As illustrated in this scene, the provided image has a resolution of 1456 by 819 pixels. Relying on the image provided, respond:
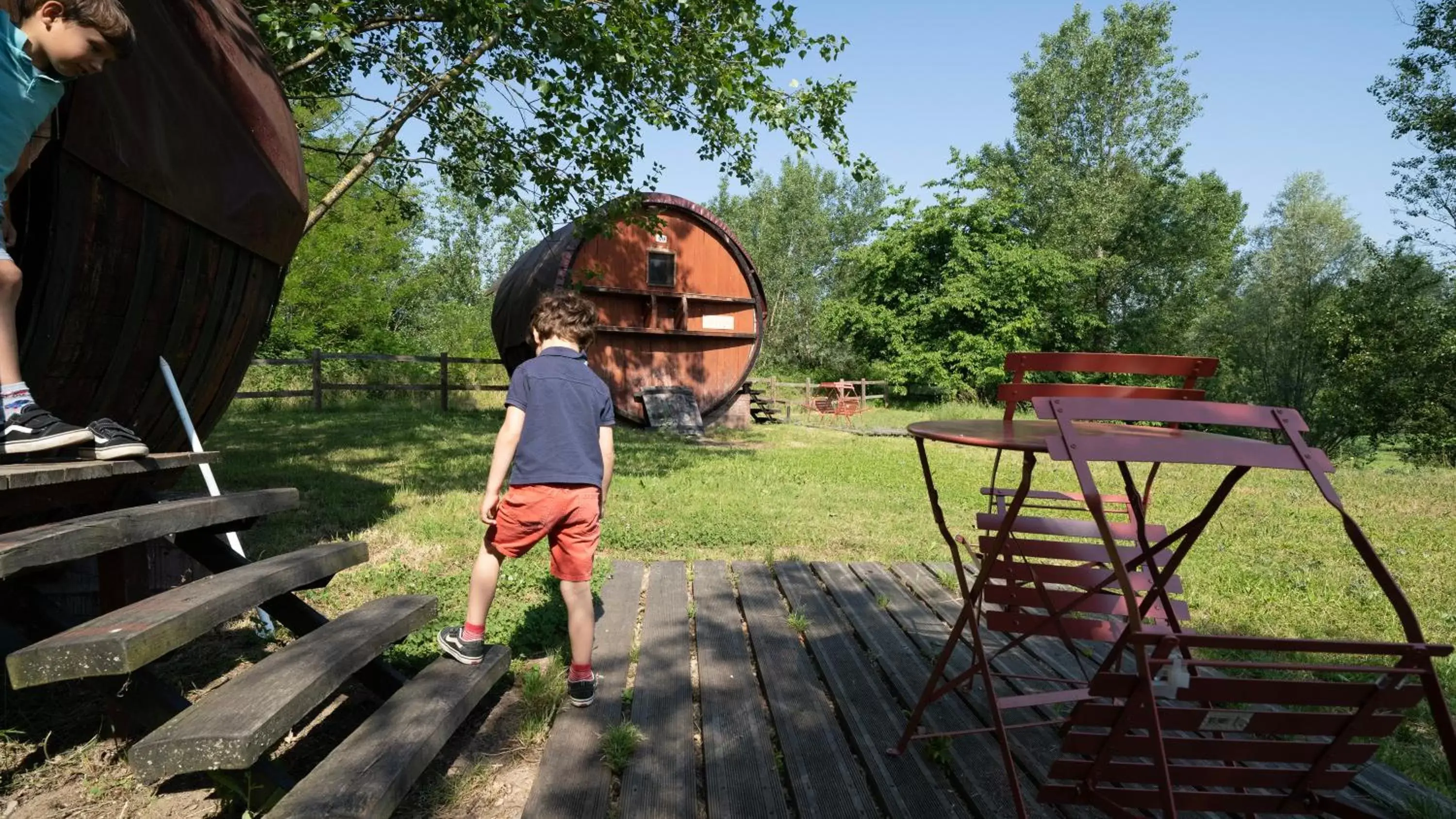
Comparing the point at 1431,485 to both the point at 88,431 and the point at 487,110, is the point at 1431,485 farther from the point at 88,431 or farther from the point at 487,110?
the point at 88,431

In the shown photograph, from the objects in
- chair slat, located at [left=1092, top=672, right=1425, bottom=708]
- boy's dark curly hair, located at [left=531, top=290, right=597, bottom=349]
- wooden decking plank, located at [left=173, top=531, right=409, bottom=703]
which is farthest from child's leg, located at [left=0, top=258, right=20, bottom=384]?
chair slat, located at [left=1092, top=672, right=1425, bottom=708]

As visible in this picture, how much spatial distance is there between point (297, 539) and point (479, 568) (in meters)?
2.97

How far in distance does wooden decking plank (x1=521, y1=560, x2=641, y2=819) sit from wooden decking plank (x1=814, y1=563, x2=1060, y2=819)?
3.44 feet

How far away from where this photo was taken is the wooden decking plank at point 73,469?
5.80 feet

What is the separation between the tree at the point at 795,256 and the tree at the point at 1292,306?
20721 mm

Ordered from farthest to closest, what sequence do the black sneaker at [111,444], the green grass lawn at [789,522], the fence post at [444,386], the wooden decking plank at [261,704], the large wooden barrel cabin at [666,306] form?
the fence post at [444,386], the large wooden barrel cabin at [666,306], the green grass lawn at [789,522], the black sneaker at [111,444], the wooden decking plank at [261,704]

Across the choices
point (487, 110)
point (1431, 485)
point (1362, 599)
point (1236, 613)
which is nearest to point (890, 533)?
point (1236, 613)

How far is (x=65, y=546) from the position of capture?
1.81m

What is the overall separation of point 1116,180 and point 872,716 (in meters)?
34.4

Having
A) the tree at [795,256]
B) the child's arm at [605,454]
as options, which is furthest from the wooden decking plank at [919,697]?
the tree at [795,256]

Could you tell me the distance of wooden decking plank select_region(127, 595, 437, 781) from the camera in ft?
5.20

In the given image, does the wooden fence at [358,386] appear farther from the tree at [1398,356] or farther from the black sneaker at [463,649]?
the tree at [1398,356]

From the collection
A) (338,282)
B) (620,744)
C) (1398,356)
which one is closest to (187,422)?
(620,744)

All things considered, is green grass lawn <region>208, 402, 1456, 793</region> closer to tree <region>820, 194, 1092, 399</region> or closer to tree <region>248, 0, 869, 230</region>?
tree <region>248, 0, 869, 230</region>
